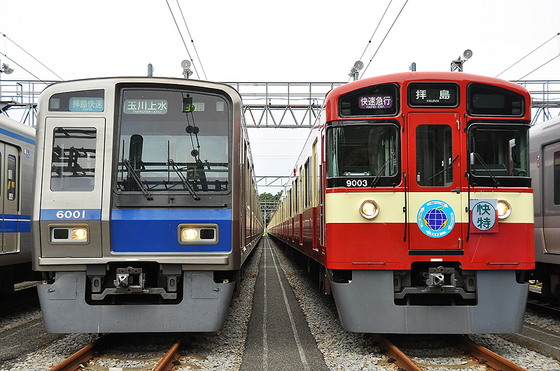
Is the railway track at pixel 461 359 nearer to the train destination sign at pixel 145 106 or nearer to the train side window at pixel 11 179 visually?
the train destination sign at pixel 145 106

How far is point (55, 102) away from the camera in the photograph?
565 cm

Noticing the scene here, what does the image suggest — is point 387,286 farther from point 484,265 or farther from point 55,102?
point 55,102

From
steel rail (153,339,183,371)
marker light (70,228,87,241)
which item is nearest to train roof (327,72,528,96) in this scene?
marker light (70,228,87,241)

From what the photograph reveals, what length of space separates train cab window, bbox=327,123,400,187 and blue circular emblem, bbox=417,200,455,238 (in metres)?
0.52

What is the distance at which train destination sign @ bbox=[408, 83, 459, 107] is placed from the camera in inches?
227

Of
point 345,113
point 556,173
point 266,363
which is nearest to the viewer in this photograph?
point 266,363

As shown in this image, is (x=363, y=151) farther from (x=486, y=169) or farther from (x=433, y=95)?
(x=486, y=169)

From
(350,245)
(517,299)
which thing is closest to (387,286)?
(350,245)

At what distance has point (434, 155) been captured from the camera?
18.8 feet

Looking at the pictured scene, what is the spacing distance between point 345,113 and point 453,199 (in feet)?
4.97

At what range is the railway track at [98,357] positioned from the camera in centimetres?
471

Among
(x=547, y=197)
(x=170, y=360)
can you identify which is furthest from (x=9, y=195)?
(x=547, y=197)

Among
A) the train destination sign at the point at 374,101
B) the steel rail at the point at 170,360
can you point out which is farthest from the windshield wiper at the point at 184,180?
the train destination sign at the point at 374,101

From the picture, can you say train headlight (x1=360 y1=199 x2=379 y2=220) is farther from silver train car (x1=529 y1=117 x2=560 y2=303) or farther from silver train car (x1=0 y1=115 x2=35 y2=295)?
silver train car (x1=0 y1=115 x2=35 y2=295)
